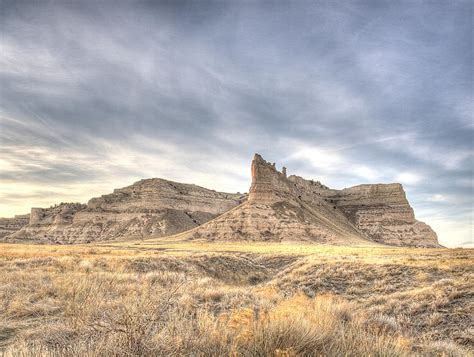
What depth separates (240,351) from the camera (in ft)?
11.9

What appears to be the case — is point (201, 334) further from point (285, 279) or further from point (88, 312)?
point (285, 279)

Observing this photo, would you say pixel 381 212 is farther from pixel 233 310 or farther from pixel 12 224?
pixel 12 224

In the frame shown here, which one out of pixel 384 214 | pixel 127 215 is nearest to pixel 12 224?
pixel 127 215

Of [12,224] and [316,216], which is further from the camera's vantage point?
[12,224]

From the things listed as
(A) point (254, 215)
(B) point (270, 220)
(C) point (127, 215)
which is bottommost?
(B) point (270, 220)

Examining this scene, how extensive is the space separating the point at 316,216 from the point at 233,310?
84.8 metres

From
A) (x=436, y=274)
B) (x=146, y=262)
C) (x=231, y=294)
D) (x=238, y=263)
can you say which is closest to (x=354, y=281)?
(x=436, y=274)

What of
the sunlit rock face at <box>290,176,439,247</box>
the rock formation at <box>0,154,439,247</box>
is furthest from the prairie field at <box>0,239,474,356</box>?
the sunlit rock face at <box>290,176,439,247</box>

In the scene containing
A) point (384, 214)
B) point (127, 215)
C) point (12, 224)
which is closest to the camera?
point (384, 214)

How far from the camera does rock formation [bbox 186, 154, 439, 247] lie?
73.1 meters

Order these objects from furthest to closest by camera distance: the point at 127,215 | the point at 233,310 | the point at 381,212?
the point at 127,215, the point at 381,212, the point at 233,310

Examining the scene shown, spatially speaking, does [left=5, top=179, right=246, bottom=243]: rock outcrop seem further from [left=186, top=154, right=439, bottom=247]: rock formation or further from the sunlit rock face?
the sunlit rock face

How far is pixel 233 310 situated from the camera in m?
7.43

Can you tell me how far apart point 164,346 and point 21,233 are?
13577 centimetres
